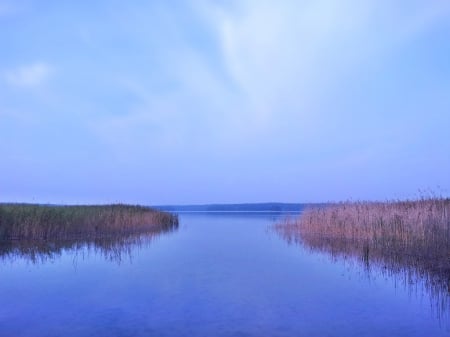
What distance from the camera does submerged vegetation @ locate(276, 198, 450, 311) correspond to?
7.98 metres

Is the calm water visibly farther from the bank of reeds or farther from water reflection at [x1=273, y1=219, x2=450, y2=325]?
the bank of reeds

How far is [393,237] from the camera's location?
37.1ft

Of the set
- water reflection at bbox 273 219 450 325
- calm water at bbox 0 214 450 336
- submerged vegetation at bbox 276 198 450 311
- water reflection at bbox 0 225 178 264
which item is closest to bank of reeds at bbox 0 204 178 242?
water reflection at bbox 0 225 178 264

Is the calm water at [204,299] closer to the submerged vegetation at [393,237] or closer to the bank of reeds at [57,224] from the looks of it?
the submerged vegetation at [393,237]

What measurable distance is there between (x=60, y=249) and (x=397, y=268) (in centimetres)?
850

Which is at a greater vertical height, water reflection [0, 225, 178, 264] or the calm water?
water reflection [0, 225, 178, 264]

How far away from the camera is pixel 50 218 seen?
15492mm

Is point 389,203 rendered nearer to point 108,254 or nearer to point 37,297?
point 108,254

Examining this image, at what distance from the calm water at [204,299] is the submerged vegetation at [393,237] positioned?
0.65m

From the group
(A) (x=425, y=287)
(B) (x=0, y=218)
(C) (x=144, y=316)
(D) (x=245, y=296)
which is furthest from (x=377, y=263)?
(B) (x=0, y=218)

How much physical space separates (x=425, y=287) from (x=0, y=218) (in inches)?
473

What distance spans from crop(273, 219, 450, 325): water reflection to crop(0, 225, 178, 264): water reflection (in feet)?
16.9

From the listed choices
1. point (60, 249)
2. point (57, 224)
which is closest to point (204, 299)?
point (60, 249)

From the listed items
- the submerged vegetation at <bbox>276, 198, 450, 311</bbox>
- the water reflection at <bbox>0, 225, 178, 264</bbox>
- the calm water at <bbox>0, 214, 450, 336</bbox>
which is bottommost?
the calm water at <bbox>0, 214, 450, 336</bbox>
